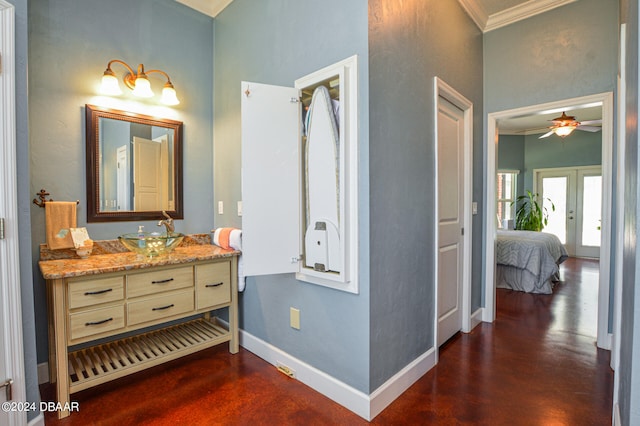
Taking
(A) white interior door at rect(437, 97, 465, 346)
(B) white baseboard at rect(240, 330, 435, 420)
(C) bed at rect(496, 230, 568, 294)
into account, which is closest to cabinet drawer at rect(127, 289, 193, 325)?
(B) white baseboard at rect(240, 330, 435, 420)

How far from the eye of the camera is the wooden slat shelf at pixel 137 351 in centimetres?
192

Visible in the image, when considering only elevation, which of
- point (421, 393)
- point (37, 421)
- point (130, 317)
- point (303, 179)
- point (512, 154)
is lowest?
point (421, 393)

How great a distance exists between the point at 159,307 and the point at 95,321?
0.35m

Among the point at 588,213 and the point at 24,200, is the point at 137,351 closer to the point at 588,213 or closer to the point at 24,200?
the point at 24,200

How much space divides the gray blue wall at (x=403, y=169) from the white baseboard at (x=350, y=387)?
0.06 meters

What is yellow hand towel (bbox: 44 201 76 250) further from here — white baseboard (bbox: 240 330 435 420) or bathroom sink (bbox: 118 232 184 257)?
white baseboard (bbox: 240 330 435 420)

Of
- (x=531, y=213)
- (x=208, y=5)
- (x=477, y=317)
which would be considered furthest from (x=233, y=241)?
(x=531, y=213)

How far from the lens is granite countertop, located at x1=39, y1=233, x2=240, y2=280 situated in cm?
176

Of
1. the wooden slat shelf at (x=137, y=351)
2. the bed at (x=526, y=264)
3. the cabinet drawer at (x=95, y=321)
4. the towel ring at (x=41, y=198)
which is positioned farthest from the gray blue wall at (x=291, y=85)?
the bed at (x=526, y=264)

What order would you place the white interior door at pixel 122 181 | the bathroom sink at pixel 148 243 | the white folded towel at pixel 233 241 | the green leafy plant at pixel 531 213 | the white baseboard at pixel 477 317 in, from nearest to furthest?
the bathroom sink at pixel 148 243, the white interior door at pixel 122 181, the white folded towel at pixel 233 241, the white baseboard at pixel 477 317, the green leafy plant at pixel 531 213

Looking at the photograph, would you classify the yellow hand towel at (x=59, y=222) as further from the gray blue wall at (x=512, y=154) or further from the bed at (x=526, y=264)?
the gray blue wall at (x=512, y=154)

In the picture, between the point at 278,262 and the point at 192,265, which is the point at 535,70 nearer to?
the point at 278,262

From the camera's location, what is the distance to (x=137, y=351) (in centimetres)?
220

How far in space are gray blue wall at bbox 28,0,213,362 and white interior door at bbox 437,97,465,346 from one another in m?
2.04
